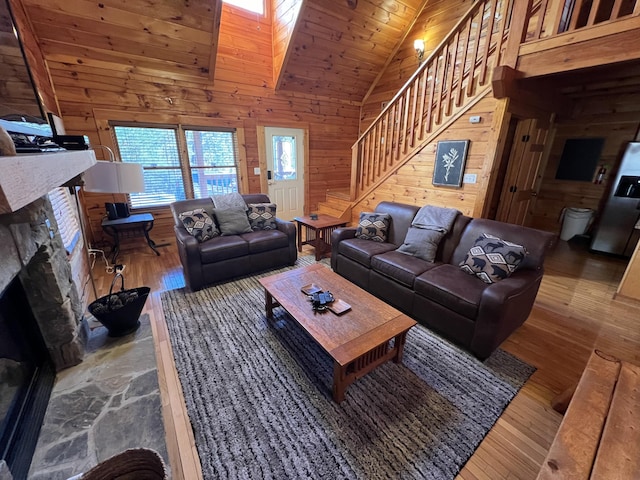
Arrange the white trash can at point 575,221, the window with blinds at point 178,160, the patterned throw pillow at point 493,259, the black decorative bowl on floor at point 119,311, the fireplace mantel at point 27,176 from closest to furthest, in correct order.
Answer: the fireplace mantel at point 27,176 → the black decorative bowl on floor at point 119,311 → the patterned throw pillow at point 493,259 → the window with blinds at point 178,160 → the white trash can at point 575,221

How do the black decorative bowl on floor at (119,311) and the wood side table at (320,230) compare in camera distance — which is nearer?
the black decorative bowl on floor at (119,311)

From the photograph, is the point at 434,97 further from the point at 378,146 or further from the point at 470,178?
the point at 470,178

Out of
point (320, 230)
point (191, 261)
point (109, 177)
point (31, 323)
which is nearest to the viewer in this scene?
point (31, 323)

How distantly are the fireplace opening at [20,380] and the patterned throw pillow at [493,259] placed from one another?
2794 millimetres

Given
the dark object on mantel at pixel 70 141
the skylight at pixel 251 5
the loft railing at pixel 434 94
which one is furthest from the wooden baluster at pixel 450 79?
the dark object on mantel at pixel 70 141

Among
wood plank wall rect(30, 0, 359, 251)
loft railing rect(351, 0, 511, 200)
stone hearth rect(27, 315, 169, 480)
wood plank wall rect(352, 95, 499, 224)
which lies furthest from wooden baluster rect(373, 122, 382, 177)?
stone hearth rect(27, 315, 169, 480)

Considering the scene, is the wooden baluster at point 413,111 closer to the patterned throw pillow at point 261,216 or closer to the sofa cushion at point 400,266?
the sofa cushion at point 400,266

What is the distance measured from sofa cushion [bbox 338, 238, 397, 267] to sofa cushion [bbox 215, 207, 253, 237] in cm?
124

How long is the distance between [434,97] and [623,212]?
3.15m

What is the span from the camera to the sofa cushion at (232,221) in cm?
321

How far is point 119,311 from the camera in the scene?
5.60 feet

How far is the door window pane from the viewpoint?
201 inches

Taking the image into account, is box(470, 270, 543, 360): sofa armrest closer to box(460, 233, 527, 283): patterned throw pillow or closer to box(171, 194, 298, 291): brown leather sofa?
box(460, 233, 527, 283): patterned throw pillow

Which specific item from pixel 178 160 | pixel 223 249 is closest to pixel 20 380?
pixel 223 249
